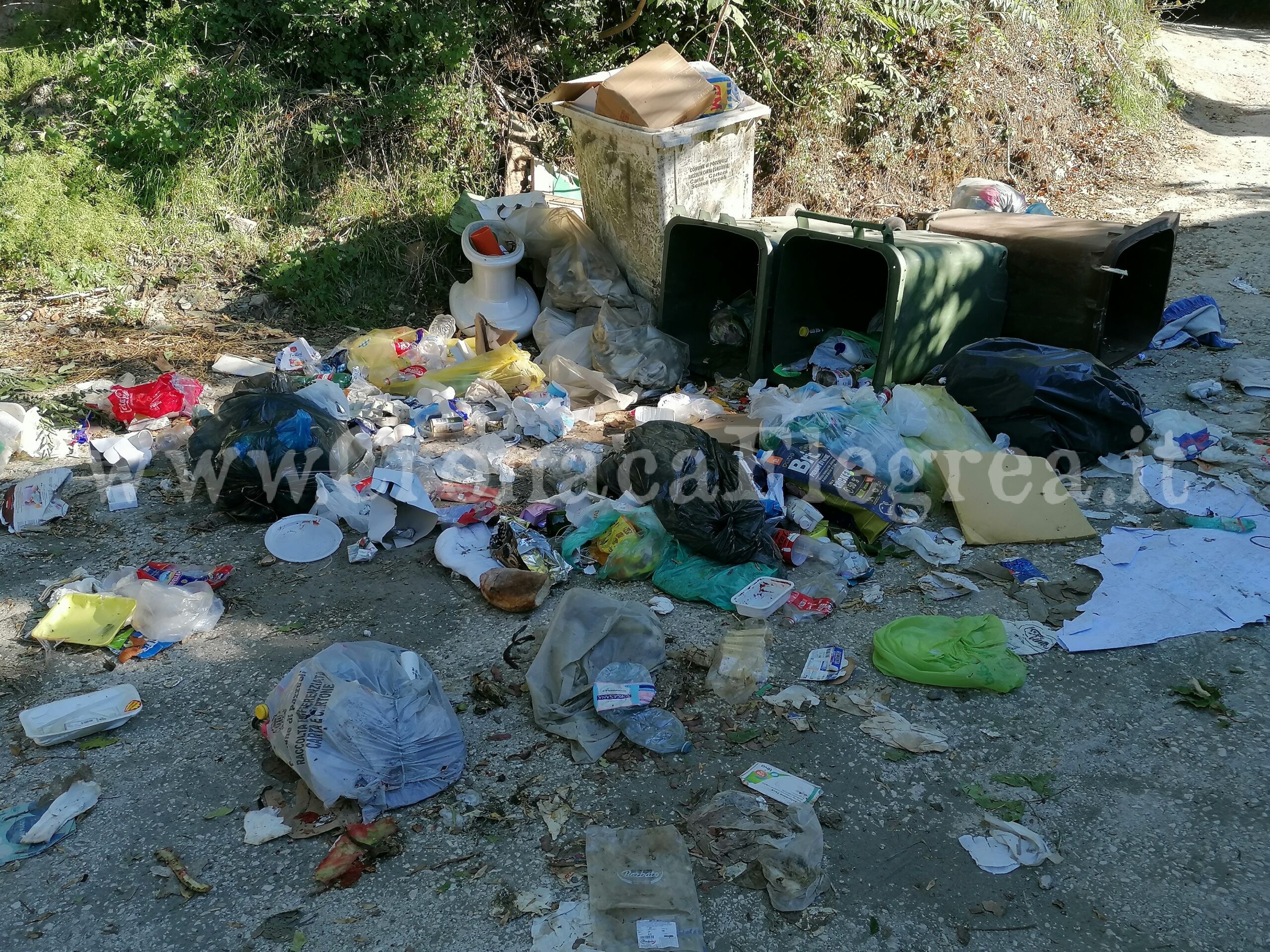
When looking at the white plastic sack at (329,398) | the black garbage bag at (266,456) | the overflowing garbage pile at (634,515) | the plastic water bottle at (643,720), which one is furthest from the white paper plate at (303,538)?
the plastic water bottle at (643,720)

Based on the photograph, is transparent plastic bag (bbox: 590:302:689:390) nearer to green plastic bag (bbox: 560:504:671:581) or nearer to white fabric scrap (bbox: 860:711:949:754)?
green plastic bag (bbox: 560:504:671:581)

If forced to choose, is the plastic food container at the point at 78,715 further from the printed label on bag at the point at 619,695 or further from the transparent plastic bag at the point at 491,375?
the transparent plastic bag at the point at 491,375

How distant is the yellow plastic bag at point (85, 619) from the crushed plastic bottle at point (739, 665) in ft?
6.13

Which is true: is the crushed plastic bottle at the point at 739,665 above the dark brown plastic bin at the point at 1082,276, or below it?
below

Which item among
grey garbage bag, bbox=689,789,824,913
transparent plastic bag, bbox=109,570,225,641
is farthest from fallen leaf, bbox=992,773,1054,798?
transparent plastic bag, bbox=109,570,225,641

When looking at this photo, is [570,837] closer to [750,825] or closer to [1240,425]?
[750,825]

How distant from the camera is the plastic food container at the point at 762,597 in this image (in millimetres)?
3113

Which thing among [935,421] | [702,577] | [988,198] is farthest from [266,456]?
[988,198]

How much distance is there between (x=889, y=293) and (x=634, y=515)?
5.39ft

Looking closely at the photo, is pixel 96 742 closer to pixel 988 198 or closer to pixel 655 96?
pixel 655 96

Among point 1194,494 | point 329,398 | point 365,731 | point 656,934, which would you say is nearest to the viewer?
point 656,934

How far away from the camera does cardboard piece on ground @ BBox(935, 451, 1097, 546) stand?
355 centimetres

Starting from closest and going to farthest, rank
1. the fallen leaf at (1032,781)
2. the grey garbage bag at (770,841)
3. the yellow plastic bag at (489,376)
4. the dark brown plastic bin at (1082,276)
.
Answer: the grey garbage bag at (770,841), the fallen leaf at (1032,781), the dark brown plastic bin at (1082,276), the yellow plastic bag at (489,376)

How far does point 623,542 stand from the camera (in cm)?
338
